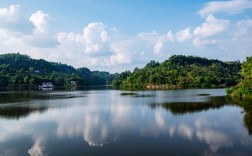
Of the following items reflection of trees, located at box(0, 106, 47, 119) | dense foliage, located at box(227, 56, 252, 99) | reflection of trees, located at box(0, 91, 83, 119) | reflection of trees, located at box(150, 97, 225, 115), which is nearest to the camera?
reflection of trees, located at box(0, 106, 47, 119)

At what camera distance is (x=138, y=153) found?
2134 cm

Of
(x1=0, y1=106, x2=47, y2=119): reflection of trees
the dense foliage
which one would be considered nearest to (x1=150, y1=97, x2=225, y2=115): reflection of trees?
the dense foliage

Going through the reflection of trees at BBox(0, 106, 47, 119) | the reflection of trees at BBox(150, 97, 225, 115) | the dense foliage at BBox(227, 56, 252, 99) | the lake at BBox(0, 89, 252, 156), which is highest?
the dense foliage at BBox(227, 56, 252, 99)

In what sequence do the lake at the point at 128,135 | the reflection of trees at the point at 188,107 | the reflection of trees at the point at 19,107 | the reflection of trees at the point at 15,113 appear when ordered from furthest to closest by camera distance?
the reflection of trees at the point at 188,107 < the reflection of trees at the point at 19,107 < the reflection of trees at the point at 15,113 < the lake at the point at 128,135

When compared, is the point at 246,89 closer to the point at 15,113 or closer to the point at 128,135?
the point at 128,135

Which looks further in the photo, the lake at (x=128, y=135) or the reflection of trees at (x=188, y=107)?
the reflection of trees at (x=188, y=107)

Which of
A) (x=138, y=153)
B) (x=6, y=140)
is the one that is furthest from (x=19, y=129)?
(x=138, y=153)

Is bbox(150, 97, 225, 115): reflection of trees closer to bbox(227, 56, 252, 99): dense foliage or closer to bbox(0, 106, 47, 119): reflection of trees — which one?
bbox(227, 56, 252, 99): dense foliage

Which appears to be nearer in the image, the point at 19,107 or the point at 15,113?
the point at 15,113

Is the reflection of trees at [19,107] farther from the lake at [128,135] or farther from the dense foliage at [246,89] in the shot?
the dense foliage at [246,89]

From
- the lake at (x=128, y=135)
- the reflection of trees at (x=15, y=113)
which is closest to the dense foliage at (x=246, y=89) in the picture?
the lake at (x=128, y=135)

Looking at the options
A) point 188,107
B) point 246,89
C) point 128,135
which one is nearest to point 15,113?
point 128,135

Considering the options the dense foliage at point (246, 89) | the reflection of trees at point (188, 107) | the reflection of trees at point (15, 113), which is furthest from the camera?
the dense foliage at point (246, 89)

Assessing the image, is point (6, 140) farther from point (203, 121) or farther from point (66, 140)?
point (203, 121)
